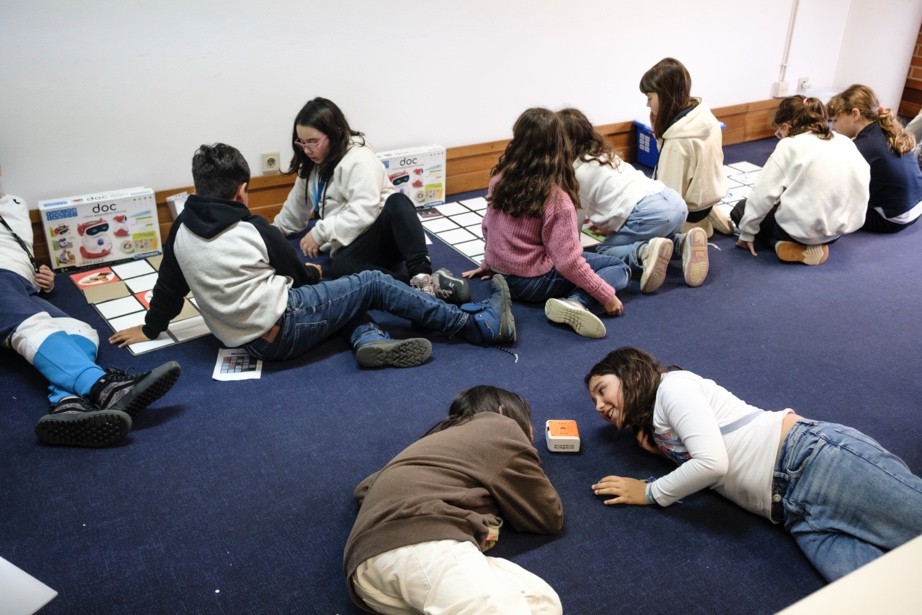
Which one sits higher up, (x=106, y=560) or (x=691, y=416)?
(x=691, y=416)

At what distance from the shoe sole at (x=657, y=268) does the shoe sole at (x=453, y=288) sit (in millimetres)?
690

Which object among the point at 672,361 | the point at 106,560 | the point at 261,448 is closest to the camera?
the point at 106,560

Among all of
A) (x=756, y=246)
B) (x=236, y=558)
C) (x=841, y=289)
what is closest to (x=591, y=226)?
(x=756, y=246)

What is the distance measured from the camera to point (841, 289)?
3027mm

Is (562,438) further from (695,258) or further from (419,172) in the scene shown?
(419,172)

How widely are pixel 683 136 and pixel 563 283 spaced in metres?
0.90

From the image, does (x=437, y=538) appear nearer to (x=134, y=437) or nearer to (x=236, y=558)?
(x=236, y=558)

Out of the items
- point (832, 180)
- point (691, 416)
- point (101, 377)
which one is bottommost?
point (101, 377)

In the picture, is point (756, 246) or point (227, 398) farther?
point (756, 246)

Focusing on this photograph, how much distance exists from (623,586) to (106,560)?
115 centimetres

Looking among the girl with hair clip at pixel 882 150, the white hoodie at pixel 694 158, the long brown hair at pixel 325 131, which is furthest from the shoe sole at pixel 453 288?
the girl with hair clip at pixel 882 150

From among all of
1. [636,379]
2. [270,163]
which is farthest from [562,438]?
[270,163]

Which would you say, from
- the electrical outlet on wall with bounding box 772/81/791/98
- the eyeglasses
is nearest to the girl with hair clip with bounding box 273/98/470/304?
the eyeglasses

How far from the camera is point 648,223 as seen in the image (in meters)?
3.02
